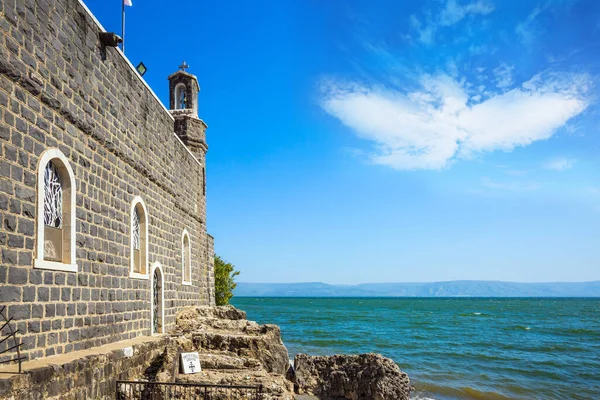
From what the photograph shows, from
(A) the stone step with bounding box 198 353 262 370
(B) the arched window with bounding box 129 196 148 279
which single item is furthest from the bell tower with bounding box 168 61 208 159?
(A) the stone step with bounding box 198 353 262 370

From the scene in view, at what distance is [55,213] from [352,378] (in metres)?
8.48

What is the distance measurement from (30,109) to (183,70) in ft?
41.4

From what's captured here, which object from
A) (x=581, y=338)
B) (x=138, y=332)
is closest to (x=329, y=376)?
(x=138, y=332)

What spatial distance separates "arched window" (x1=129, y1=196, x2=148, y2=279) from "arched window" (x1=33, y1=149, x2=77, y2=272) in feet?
10.6

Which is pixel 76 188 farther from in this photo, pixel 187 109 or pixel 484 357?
pixel 484 357

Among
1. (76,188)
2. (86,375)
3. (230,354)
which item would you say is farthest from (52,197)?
(230,354)

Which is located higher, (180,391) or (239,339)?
(239,339)

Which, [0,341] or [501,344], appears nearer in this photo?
[0,341]

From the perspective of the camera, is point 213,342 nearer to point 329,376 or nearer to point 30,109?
point 329,376

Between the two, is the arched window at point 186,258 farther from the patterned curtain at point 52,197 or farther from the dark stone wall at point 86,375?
the patterned curtain at point 52,197

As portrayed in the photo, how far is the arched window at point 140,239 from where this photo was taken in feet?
38.6

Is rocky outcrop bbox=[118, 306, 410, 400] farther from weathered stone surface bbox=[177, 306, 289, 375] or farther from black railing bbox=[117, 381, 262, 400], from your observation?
black railing bbox=[117, 381, 262, 400]

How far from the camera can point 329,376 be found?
13.6 meters

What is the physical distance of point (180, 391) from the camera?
9.59 metres
